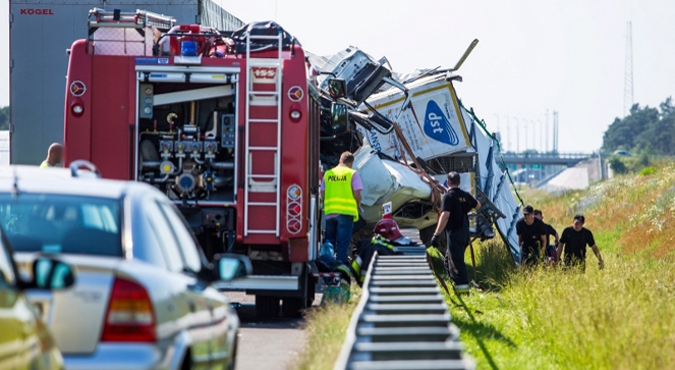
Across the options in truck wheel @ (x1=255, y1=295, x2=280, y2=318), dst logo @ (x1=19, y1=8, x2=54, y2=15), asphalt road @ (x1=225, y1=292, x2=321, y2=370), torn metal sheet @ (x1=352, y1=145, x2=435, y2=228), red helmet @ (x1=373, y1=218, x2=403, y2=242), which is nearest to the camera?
asphalt road @ (x1=225, y1=292, x2=321, y2=370)

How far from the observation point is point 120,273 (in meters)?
5.30

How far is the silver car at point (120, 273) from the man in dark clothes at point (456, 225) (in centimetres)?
786

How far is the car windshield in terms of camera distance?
595 centimetres

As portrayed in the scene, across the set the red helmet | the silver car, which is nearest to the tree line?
the red helmet

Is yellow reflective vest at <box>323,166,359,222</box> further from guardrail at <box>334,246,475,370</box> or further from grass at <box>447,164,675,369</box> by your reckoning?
guardrail at <box>334,246,475,370</box>

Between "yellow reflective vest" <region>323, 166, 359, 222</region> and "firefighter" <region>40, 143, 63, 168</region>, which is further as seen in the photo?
"yellow reflective vest" <region>323, 166, 359, 222</region>

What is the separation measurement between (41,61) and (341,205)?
17.3ft

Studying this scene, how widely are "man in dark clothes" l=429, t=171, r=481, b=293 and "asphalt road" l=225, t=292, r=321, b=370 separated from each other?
2457 mm

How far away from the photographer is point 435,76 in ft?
68.6

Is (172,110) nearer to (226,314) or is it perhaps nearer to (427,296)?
(427,296)

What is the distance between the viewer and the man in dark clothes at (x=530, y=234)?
18656mm

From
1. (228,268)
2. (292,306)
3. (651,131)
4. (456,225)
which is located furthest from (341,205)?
(651,131)

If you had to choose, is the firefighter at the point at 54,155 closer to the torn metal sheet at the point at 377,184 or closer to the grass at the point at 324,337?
the grass at the point at 324,337

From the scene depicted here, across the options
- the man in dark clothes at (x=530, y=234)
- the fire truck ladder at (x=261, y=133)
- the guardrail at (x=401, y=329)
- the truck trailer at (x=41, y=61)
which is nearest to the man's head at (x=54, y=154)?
the fire truck ladder at (x=261, y=133)
